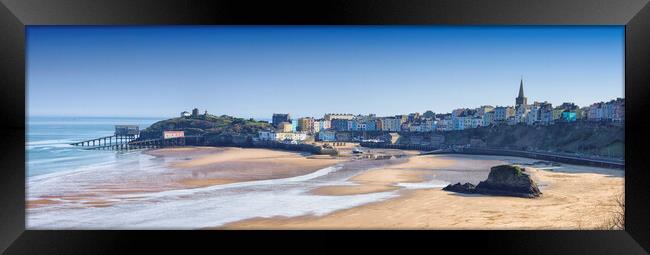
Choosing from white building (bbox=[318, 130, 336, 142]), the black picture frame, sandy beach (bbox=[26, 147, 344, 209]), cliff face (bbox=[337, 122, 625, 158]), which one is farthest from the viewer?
cliff face (bbox=[337, 122, 625, 158])

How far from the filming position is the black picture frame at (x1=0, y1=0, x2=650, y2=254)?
3393 mm

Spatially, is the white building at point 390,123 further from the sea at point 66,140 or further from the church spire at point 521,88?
the sea at point 66,140

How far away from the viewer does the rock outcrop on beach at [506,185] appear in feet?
16.9

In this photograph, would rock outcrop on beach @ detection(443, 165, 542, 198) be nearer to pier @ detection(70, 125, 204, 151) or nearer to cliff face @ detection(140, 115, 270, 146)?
cliff face @ detection(140, 115, 270, 146)

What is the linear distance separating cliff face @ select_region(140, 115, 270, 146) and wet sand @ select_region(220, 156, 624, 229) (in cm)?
113

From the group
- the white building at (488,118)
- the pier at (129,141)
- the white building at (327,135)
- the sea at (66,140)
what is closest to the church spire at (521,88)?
the white building at (488,118)

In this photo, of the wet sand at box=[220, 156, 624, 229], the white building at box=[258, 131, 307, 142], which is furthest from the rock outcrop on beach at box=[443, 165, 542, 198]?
the white building at box=[258, 131, 307, 142]

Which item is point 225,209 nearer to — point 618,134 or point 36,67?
point 36,67

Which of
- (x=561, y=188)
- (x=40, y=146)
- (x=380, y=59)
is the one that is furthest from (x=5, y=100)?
(x=561, y=188)

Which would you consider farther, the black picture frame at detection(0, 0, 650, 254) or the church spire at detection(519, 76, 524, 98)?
the church spire at detection(519, 76, 524, 98)

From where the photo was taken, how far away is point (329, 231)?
3.79 m

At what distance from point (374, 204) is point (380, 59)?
1625 mm

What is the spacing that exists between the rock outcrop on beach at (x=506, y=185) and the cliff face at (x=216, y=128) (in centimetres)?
246

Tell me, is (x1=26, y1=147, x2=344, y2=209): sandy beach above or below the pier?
below
